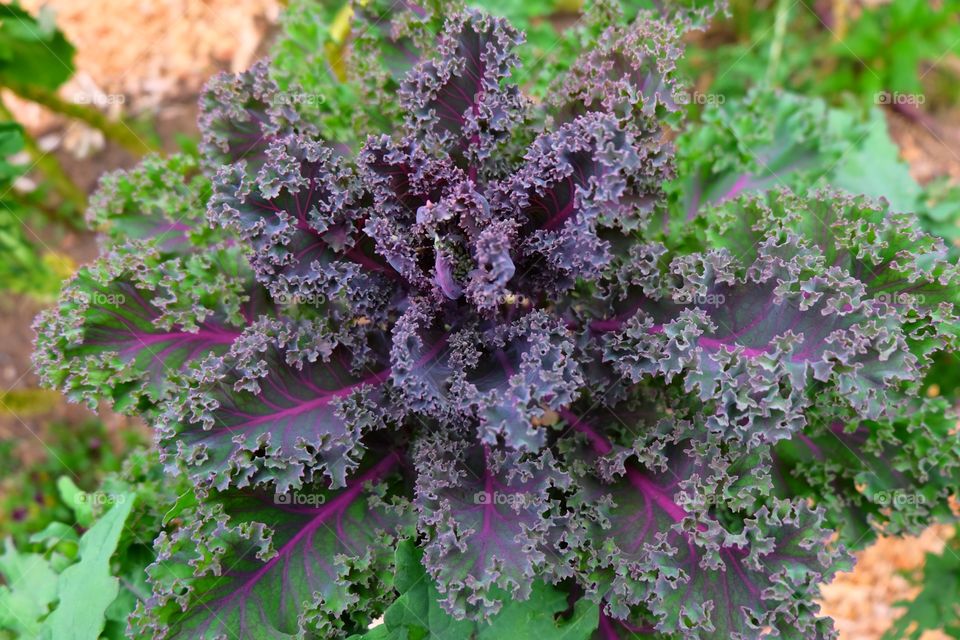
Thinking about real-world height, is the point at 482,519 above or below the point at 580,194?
below

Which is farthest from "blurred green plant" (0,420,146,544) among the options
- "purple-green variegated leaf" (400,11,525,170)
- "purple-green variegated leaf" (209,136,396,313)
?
"purple-green variegated leaf" (400,11,525,170)

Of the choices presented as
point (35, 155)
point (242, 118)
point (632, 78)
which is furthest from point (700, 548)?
point (35, 155)

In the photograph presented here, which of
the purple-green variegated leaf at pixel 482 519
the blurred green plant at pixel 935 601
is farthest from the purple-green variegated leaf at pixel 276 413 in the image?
the blurred green plant at pixel 935 601

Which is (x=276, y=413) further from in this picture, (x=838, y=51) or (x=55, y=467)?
(x=838, y=51)

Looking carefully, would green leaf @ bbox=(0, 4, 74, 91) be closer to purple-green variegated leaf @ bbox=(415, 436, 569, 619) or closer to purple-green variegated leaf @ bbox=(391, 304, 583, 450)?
purple-green variegated leaf @ bbox=(391, 304, 583, 450)

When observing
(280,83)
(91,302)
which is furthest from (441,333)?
(280,83)

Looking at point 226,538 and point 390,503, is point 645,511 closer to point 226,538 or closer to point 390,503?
point 390,503
